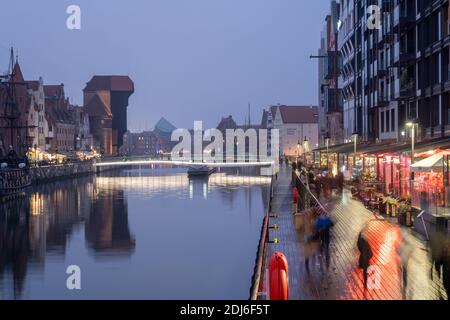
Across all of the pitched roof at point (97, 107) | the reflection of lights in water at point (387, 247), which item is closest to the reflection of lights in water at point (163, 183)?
the reflection of lights in water at point (387, 247)

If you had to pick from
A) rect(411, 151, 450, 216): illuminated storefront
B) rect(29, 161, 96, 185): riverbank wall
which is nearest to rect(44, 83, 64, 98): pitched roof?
rect(29, 161, 96, 185): riverbank wall

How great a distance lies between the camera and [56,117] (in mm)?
121312

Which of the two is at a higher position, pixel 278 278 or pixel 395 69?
pixel 395 69

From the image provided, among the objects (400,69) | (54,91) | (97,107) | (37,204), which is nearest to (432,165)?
(400,69)

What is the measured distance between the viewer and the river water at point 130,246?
25.8m

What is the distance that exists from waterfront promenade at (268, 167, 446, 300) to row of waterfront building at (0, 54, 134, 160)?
5753 cm

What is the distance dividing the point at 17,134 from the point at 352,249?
75691 mm

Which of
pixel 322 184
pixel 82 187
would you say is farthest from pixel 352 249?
pixel 82 187

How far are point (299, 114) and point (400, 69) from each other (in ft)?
383

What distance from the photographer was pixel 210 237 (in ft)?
134

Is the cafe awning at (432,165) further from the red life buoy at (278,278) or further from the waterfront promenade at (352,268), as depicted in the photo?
the red life buoy at (278,278)

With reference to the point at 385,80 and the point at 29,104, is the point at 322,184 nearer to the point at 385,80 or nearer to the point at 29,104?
the point at 385,80

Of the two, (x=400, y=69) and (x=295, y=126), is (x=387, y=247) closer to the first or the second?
(x=400, y=69)

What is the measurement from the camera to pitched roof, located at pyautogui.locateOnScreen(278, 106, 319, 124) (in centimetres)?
15606
